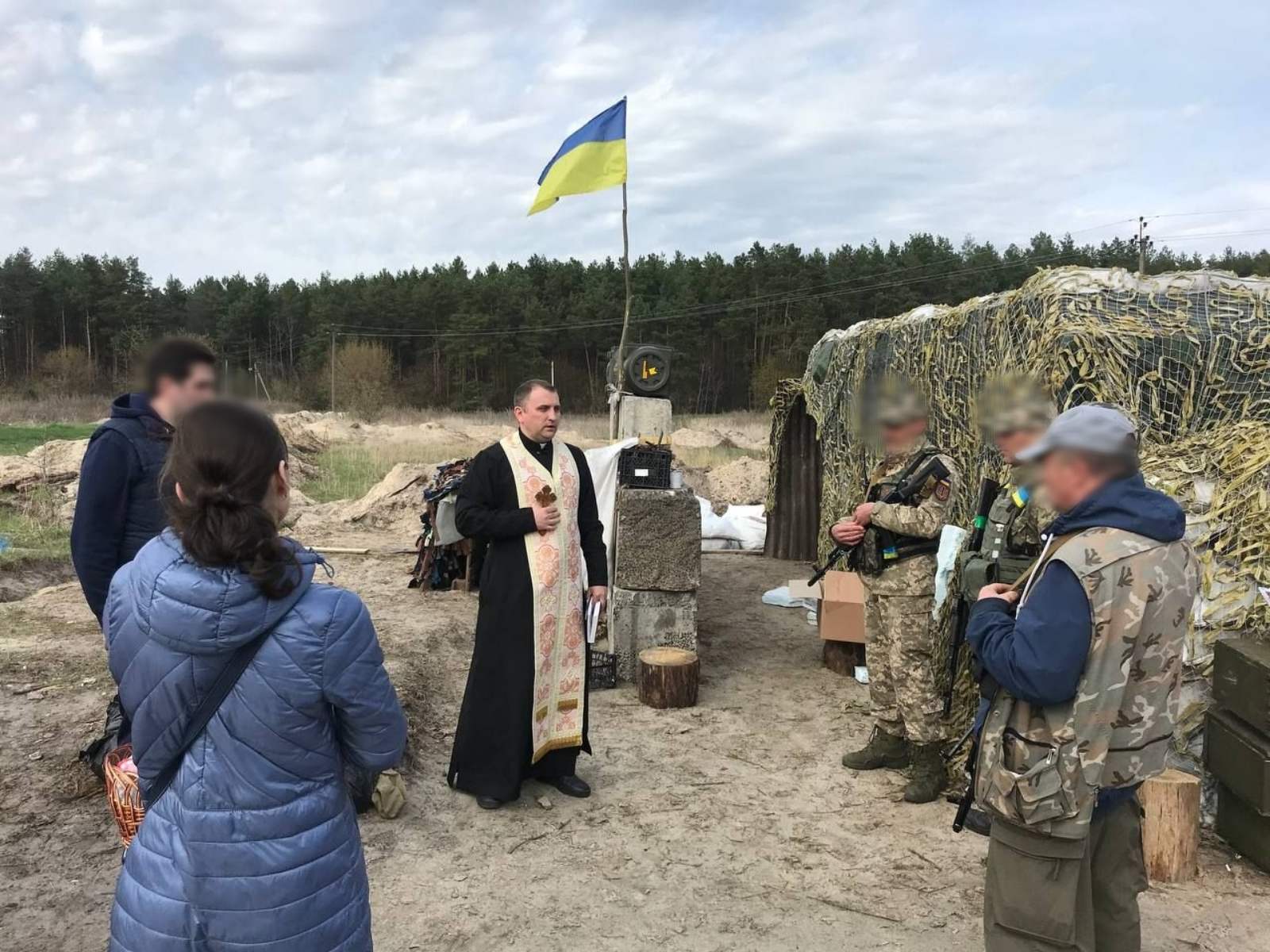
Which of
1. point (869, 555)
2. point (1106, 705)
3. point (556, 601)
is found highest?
point (1106, 705)

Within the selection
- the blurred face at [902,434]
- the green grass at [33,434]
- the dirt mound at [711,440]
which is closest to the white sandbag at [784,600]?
the blurred face at [902,434]

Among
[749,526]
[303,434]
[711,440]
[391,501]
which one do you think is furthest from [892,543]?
[711,440]

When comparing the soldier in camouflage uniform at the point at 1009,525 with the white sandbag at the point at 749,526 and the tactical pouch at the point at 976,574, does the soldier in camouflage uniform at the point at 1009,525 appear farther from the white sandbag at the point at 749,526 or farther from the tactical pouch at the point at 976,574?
the white sandbag at the point at 749,526

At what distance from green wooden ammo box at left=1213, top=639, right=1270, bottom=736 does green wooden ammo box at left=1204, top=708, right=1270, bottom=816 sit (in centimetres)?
4

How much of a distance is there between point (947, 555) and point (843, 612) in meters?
2.38

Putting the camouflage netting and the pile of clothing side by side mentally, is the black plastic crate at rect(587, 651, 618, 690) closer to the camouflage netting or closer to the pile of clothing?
the camouflage netting

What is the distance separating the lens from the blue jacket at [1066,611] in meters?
1.99

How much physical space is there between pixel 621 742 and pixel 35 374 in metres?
33.3

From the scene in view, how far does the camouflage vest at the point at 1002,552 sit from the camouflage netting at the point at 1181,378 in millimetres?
725

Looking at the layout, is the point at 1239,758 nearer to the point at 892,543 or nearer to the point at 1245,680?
the point at 1245,680

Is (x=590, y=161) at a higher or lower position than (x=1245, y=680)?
higher

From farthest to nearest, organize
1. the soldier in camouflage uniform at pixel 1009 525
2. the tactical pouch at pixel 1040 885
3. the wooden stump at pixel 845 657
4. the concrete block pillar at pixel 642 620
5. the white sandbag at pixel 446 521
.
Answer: the white sandbag at pixel 446 521, the wooden stump at pixel 845 657, the concrete block pillar at pixel 642 620, the soldier in camouflage uniform at pixel 1009 525, the tactical pouch at pixel 1040 885

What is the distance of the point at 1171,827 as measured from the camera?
136 inches

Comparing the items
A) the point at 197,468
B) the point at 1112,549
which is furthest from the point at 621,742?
the point at 197,468
